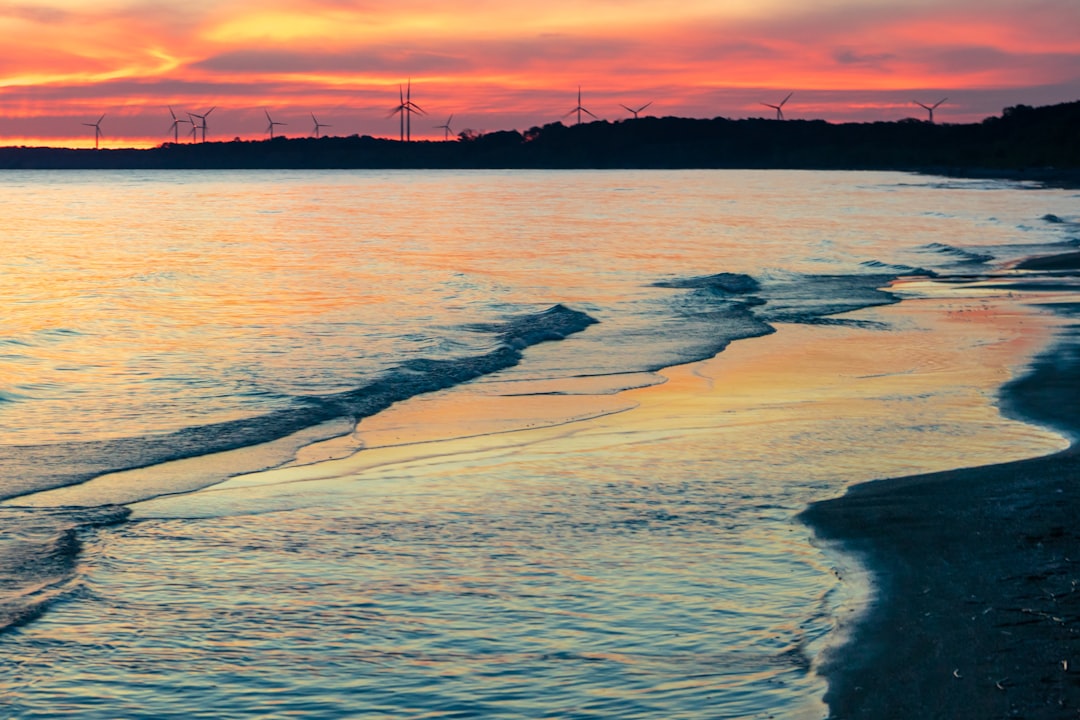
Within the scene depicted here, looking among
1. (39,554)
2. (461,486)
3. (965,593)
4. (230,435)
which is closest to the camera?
(965,593)

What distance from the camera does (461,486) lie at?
9.62 m

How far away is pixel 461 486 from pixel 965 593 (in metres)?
4.29

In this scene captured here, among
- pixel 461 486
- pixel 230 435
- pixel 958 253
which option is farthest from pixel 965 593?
pixel 958 253

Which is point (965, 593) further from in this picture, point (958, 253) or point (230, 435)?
point (958, 253)

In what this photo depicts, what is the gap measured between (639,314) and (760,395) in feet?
34.8

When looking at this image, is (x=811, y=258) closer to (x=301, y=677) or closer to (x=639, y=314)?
(x=639, y=314)

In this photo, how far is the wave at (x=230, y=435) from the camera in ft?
33.9

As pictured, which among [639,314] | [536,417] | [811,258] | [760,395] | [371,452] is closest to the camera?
[371,452]

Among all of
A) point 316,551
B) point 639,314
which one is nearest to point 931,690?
point 316,551

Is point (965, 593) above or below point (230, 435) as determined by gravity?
above

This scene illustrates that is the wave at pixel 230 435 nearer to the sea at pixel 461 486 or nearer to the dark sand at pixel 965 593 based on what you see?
the sea at pixel 461 486

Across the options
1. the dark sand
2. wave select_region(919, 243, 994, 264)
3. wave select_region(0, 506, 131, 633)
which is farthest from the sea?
wave select_region(919, 243, 994, 264)

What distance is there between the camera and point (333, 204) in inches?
4131

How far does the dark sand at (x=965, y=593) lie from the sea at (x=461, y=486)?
0.85 feet
